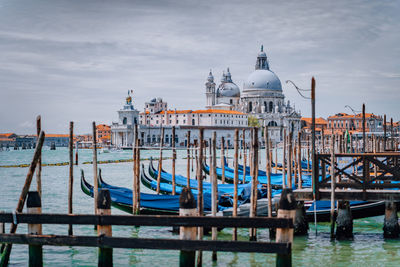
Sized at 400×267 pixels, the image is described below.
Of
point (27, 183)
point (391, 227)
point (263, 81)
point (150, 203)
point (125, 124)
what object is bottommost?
point (391, 227)

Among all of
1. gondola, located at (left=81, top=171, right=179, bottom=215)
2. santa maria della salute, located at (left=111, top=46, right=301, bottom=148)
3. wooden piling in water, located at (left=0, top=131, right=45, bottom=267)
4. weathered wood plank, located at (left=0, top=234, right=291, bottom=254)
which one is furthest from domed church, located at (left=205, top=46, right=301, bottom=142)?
weathered wood plank, located at (left=0, top=234, right=291, bottom=254)

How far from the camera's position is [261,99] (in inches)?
2827

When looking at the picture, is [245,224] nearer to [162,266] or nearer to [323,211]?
[162,266]

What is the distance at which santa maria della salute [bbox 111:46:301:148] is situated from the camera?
67.6 metres

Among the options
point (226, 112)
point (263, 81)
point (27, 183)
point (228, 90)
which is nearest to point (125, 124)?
point (226, 112)

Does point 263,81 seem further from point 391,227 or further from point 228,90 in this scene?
point 391,227

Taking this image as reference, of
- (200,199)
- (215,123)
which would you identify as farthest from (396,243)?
(215,123)

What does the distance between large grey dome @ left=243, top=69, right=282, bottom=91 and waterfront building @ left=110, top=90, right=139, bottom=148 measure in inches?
552

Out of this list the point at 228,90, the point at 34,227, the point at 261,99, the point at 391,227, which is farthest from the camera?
the point at 228,90

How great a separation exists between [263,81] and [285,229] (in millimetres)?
68589

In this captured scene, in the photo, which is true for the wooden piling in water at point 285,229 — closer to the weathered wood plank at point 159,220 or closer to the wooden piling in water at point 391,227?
the weathered wood plank at point 159,220

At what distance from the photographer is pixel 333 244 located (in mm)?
7629

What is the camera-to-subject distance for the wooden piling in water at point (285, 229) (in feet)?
12.9

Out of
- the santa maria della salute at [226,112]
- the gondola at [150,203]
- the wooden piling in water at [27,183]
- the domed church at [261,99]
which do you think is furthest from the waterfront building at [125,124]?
the wooden piling in water at [27,183]
